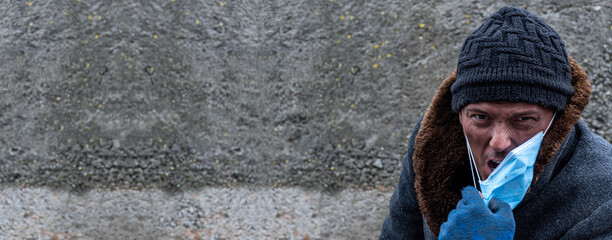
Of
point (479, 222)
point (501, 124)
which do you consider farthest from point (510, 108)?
point (479, 222)

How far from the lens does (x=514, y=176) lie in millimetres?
1795

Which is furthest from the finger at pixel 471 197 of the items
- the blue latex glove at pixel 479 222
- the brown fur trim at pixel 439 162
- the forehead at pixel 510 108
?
the forehead at pixel 510 108

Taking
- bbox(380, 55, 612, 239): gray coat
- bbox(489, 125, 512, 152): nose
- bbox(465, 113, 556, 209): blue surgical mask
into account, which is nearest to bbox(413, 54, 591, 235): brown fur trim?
bbox(380, 55, 612, 239): gray coat

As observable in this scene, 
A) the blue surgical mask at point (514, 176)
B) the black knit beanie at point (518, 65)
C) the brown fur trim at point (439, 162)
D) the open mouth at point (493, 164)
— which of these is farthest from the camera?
the brown fur trim at point (439, 162)

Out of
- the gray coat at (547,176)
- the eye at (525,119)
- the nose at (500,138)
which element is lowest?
the gray coat at (547,176)

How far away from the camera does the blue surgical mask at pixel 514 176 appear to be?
5.78ft

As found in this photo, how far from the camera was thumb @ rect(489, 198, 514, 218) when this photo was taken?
1.71 m

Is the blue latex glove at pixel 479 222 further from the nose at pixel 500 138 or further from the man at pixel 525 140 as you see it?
the nose at pixel 500 138

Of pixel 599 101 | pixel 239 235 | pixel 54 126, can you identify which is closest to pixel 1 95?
pixel 54 126

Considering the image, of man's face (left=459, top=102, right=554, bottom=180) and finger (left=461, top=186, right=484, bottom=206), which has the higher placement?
man's face (left=459, top=102, right=554, bottom=180)

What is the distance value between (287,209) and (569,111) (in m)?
3.78

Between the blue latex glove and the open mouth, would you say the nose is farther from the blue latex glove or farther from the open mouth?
the blue latex glove

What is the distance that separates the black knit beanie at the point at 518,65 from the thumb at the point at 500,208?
1.29 ft

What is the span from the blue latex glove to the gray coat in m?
0.20
